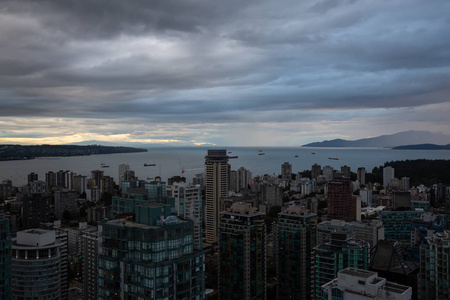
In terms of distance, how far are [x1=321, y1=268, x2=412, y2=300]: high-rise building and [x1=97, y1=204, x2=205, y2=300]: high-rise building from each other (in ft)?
9.10

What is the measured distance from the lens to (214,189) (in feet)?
93.9

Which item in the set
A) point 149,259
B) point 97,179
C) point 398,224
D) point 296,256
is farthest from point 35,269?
point 97,179

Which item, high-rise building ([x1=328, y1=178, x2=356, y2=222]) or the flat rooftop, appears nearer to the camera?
the flat rooftop

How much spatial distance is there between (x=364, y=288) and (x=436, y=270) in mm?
5001

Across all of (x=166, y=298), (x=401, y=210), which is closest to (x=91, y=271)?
(x=166, y=298)

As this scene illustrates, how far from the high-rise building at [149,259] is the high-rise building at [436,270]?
7148 mm

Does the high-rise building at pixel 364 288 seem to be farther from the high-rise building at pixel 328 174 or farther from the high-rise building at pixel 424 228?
the high-rise building at pixel 328 174

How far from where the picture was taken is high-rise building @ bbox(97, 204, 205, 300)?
714 centimetres

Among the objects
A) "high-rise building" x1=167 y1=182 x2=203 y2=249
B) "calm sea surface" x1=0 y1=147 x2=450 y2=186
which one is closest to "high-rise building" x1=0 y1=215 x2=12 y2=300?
"high-rise building" x1=167 y1=182 x2=203 y2=249

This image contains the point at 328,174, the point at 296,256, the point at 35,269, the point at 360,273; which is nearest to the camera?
the point at 360,273

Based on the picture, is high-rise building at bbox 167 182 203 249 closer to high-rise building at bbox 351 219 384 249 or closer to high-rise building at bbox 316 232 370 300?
high-rise building at bbox 351 219 384 249

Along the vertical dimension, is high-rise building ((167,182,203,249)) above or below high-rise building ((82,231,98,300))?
above

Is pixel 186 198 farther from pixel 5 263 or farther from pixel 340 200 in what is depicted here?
pixel 340 200

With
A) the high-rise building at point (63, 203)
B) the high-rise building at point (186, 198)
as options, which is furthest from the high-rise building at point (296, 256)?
the high-rise building at point (63, 203)
